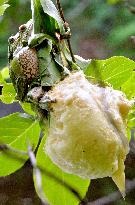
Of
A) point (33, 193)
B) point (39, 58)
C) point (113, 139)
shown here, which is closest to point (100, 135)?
point (113, 139)

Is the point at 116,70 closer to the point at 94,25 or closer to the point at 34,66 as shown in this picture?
the point at 34,66

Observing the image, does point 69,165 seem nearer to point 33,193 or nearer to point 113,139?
point 113,139

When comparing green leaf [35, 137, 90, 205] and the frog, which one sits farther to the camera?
green leaf [35, 137, 90, 205]

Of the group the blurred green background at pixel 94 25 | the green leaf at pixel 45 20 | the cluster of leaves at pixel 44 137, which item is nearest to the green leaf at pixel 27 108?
the cluster of leaves at pixel 44 137

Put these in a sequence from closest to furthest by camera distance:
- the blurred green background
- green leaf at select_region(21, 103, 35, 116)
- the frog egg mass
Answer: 1. the frog egg mass
2. green leaf at select_region(21, 103, 35, 116)
3. the blurred green background

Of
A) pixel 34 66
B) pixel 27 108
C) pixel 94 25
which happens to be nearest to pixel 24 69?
pixel 34 66

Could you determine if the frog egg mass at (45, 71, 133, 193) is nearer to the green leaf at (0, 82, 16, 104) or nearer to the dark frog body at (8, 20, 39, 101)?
the dark frog body at (8, 20, 39, 101)

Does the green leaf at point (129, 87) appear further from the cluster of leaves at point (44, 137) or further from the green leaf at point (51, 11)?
the green leaf at point (51, 11)

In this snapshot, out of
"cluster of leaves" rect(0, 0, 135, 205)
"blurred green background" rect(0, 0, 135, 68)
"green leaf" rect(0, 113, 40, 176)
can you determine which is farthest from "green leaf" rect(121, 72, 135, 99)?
"blurred green background" rect(0, 0, 135, 68)

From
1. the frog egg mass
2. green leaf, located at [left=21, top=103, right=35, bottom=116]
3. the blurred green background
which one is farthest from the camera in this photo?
the blurred green background
